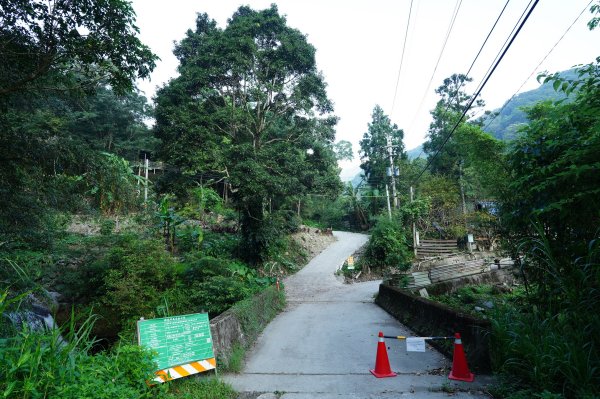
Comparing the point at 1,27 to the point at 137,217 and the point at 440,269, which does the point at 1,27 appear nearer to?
the point at 137,217

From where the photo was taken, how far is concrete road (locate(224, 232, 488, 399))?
4504 millimetres

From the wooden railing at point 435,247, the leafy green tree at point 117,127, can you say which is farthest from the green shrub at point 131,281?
the leafy green tree at point 117,127

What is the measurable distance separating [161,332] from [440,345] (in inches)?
197

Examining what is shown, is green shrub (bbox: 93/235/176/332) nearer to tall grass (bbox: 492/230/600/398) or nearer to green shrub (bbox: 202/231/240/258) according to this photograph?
green shrub (bbox: 202/231/240/258)

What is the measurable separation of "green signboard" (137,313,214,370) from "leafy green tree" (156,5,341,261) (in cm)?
835

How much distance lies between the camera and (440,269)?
14.1 m

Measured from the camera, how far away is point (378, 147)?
130ft

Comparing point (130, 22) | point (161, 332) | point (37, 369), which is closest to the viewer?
point (37, 369)

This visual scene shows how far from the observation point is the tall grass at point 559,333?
128 inches

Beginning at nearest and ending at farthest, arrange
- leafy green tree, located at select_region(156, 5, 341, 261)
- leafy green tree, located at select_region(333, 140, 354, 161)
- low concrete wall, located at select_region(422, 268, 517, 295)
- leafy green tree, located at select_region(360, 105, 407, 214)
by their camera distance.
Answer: low concrete wall, located at select_region(422, 268, 517, 295)
leafy green tree, located at select_region(156, 5, 341, 261)
leafy green tree, located at select_region(360, 105, 407, 214)
leafy green tree, located at select_region(333, 140, 354, 161)

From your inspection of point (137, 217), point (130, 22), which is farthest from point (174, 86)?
point (130, 22)

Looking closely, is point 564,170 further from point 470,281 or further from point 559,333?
point 470,281

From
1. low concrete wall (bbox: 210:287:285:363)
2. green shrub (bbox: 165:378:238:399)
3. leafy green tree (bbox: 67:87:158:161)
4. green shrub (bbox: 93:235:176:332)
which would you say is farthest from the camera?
leafy green tree (bbox: 67:87:158:161)

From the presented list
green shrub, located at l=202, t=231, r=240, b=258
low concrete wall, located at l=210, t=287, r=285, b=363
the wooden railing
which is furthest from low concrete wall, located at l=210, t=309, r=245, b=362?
the wooden railing
